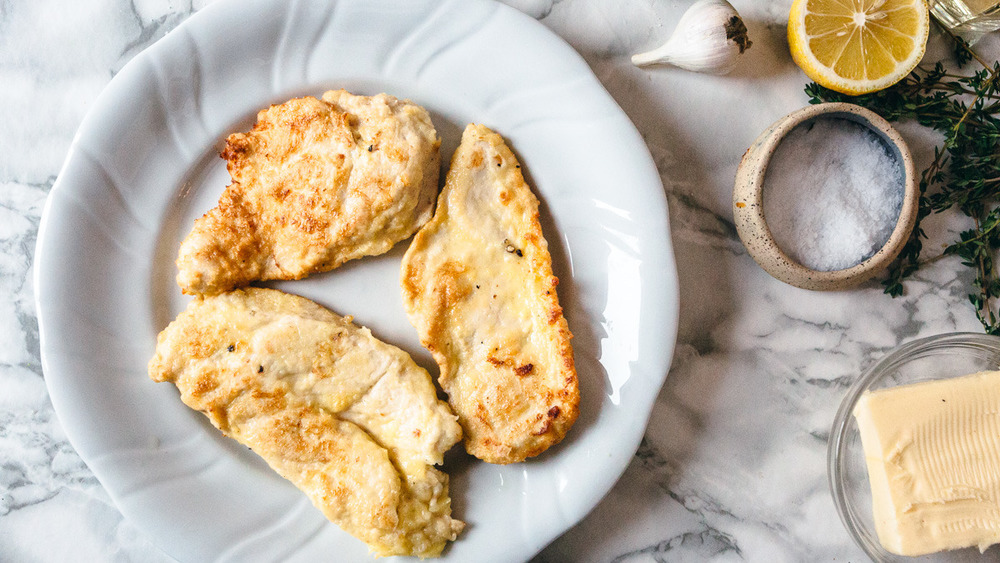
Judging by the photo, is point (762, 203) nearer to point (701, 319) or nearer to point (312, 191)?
point (701, 319)

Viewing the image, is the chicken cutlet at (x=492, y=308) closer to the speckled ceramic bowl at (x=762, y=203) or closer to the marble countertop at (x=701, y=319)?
the marble countertop at (x=701, y=319)

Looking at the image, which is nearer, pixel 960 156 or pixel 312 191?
pixel 312 191

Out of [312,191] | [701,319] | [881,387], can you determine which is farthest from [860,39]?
[312,191]

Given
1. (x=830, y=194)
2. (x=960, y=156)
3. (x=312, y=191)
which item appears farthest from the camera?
(x=960, y=156)

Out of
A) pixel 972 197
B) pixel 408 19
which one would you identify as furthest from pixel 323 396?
pixel 972 197

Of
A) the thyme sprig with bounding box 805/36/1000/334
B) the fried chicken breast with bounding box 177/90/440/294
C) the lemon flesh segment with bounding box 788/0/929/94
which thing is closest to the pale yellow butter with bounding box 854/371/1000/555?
the thyme sprig with bounding box 805/36/1000/334

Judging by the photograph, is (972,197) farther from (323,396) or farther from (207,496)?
(207,496)
